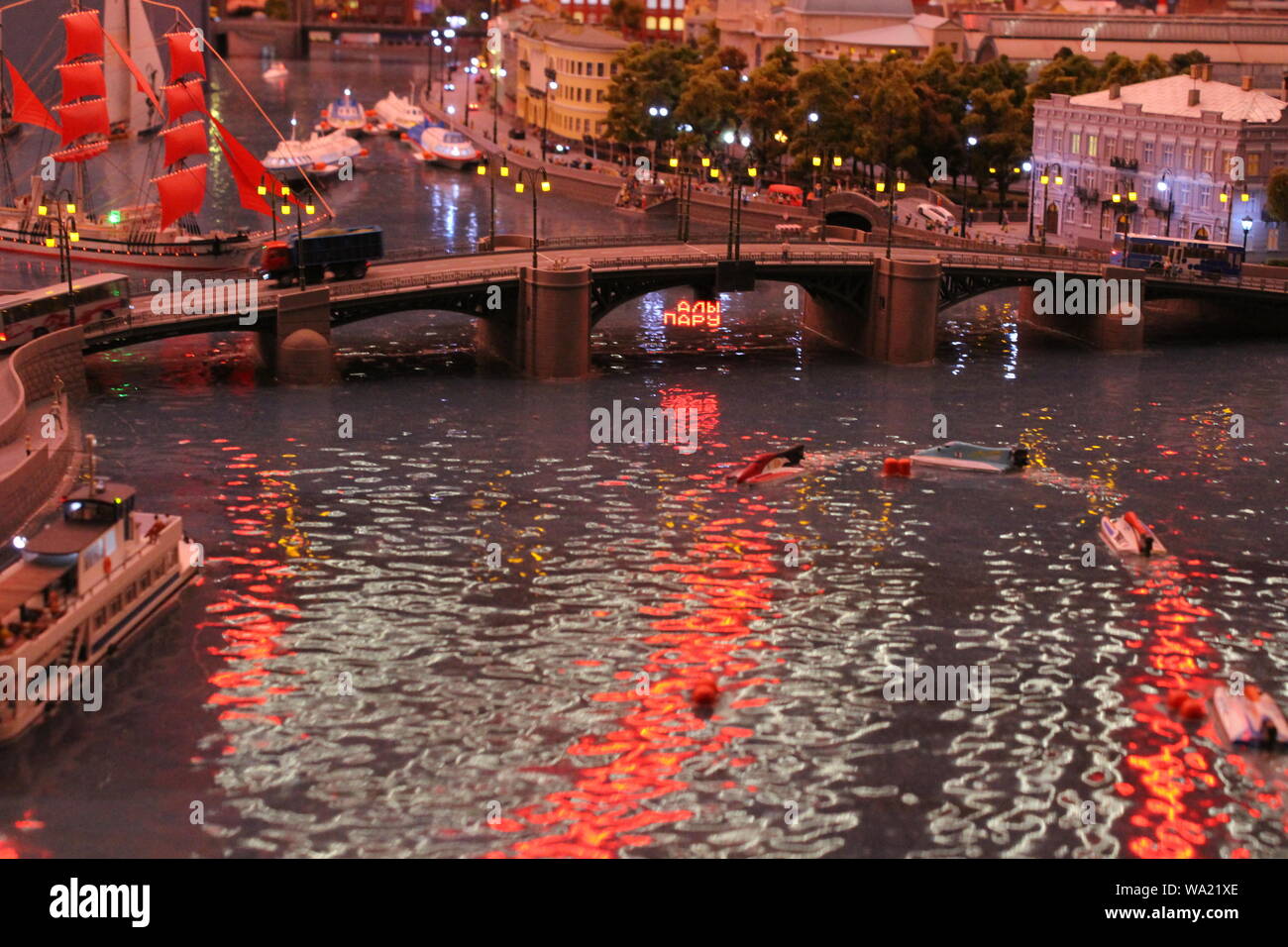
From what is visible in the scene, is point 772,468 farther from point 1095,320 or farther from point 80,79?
point 80,79

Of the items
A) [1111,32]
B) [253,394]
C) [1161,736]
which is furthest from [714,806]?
[1111,32]

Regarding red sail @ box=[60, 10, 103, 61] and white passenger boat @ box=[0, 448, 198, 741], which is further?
red sail @ box=[60, 10, 103, 61]

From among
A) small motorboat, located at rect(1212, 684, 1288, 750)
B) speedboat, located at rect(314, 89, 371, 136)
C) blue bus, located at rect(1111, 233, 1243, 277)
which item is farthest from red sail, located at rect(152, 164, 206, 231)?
speedboat, located at rect(314, 89, 371, 136)

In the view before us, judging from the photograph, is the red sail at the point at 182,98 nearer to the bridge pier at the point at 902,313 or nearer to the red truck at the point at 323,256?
the red truck at the point at 323,256

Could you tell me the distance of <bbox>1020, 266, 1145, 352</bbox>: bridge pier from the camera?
308 feet

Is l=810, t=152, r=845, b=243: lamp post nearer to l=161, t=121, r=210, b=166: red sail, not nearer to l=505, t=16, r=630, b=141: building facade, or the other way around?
l=505, t=16, r=630, b=141: building facade

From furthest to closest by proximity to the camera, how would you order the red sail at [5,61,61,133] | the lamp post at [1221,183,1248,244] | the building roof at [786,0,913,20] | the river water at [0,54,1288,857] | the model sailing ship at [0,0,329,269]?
the building roof at [786,0,913,20], the red sail at [5,61,61,133], the model sailing ship at [0,0,329,269], the lamp post at [1221,183,1248,244], the river water at [0,54,1288,857]

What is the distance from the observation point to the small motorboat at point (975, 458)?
70438 mm

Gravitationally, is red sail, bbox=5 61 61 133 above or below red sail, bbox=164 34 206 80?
below

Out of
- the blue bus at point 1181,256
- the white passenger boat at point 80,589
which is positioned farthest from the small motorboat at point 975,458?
the blue bus at point 1181,256

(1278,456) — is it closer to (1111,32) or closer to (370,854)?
(370,854)

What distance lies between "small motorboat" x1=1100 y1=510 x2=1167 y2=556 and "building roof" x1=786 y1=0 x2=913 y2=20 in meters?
121

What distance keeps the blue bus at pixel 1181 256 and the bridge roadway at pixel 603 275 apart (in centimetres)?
108

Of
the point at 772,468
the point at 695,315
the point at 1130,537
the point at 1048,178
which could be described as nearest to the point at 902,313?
the point at 695,315
